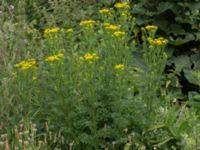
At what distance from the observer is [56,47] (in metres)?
4.45

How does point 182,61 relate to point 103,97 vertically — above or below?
below

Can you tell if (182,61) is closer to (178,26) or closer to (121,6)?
(178,26)

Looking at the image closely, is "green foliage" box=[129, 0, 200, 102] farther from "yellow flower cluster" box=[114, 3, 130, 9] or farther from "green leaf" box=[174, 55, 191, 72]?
"yellow flower cluster" box=[114, 3, 130, 9]

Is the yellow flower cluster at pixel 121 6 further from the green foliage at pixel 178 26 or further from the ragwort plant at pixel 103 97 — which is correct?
the green foliage at pixel 178 26

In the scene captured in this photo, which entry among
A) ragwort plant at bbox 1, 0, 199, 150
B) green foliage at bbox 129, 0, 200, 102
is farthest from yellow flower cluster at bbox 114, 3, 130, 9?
green foliage at bbox 129, 0, 200, 102

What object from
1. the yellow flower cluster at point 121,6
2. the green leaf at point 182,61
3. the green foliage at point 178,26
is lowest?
the green leaf at point 182,61

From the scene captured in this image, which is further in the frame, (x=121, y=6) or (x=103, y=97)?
(x=121, y=6)

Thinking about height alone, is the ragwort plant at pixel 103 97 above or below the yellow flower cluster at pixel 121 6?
below

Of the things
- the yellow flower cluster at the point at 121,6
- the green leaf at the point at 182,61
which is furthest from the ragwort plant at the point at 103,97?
the green leaf at the point at 182,61

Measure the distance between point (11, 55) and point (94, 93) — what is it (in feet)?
5.05

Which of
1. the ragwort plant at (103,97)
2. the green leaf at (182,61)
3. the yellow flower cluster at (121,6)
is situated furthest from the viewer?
the green leaf at (182,61)

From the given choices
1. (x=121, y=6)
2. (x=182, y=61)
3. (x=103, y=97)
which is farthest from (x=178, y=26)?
(x=103, y=97)

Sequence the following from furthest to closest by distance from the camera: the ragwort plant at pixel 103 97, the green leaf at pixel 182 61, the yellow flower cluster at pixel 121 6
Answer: the green leaf at pixel 182 61, the yellow flower cluster at pixel 121 6, the ragwort plant at pixel 103 97

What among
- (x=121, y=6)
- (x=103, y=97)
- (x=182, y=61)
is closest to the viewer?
(x=103, y=97)
